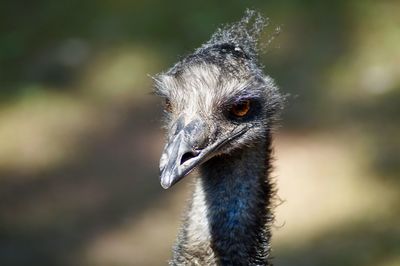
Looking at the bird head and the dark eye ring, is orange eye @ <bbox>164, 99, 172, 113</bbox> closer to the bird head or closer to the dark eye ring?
the bird head

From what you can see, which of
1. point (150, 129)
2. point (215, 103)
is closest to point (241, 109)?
point (215, 103)

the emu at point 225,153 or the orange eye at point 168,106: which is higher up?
the orange eye at point 168,106

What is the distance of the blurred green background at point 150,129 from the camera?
207 inches

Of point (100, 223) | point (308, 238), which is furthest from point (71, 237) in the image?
point (308, 238)

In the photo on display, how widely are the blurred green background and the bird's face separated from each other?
1.40 m

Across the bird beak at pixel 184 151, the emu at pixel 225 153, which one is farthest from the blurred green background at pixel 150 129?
the bird beak at pixel 184 151

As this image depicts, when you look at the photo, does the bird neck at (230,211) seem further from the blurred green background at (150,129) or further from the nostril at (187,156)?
the blurred green background at (150,129)

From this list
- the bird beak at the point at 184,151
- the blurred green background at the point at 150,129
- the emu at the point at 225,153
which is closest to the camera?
the bird beak at the point at 184,151

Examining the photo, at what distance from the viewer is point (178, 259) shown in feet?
10.7

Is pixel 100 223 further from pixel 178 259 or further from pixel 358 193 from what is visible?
pixel 178 259

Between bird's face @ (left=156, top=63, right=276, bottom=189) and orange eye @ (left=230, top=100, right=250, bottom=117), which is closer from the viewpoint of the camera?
bird's face @ (left=156, top=63, right=276, bottom=189)

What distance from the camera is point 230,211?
3.17 metres

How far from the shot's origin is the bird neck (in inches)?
125

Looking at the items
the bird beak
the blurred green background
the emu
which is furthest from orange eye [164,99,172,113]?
the blurred green background
